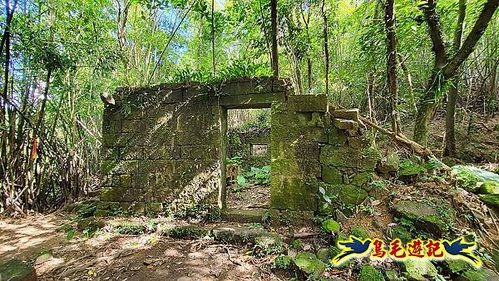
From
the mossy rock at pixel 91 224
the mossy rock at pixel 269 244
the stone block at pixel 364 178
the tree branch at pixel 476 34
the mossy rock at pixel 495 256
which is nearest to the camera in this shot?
the mossy rock at pixel 495 256

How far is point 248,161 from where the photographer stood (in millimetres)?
8102

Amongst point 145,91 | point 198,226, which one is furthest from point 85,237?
point 145,91

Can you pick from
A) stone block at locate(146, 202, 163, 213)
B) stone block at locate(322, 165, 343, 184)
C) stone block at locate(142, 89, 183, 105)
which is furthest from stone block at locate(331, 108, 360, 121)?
stone block at locate(146, 202, 163, 213)

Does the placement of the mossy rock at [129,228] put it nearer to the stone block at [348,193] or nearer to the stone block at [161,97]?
the stone block at [161,97]

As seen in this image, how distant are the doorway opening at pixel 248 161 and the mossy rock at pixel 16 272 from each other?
110 inches

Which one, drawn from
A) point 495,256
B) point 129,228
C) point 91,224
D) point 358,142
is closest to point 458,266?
point 495,256

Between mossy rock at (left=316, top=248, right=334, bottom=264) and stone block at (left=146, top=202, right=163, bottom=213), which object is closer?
mossy rock at (left=316, top=248, right=334, bottom=264)

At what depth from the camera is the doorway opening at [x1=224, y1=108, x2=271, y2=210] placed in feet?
16.6

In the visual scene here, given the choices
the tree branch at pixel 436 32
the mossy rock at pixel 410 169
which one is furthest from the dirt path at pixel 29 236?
the tree branch at pixel 436 32

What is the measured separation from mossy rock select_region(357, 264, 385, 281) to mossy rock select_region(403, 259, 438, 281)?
25cm

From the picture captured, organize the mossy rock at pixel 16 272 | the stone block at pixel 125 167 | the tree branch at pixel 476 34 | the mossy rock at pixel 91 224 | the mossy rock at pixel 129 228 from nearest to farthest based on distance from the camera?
1. the mossy rock at pixel 16 272
2. the tree branch at pixel 476 34
3. the mossy rock at pixel 129 228
4. the mossy rock at pixel 91 224
5. the stone block at pixel 125 167

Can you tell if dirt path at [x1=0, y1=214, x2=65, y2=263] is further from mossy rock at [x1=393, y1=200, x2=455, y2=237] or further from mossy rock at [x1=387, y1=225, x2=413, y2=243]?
mossy rock at [x1=393, y1=200, x2=455, y2=237]

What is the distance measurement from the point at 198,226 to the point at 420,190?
286 centimetres

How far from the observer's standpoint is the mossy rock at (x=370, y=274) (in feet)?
7.07
